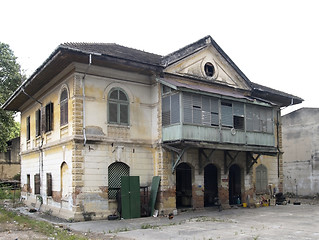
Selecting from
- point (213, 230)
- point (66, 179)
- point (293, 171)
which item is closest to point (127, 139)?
point (66, 179)

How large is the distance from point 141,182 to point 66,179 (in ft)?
A: 11.1

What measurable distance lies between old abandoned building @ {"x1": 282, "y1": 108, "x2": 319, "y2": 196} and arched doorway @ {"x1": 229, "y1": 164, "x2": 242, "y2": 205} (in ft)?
30.0

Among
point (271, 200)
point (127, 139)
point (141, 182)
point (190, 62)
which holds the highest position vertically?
point (190, 62)

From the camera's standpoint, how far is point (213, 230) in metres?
12.2

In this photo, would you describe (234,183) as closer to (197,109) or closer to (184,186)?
(184,186)

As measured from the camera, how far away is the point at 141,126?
1711 cm

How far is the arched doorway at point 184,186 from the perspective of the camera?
18578mm

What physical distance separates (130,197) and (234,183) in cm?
743

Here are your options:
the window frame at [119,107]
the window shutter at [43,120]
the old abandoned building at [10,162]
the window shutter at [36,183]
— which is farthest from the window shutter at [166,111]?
the old abandoned building at [10,162]

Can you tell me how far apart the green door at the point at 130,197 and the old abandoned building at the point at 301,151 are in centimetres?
1620

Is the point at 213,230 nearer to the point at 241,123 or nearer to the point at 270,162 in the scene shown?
the point at 241,123

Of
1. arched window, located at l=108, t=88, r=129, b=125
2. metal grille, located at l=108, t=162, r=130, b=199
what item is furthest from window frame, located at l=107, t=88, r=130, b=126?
metal grille, located at l=108, t=162, r=130, b=199

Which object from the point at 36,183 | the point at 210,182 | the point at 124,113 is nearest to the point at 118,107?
the point at 124,113

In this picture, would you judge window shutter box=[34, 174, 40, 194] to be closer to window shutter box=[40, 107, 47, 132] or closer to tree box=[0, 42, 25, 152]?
Result: window shutter box=[40, 107, 47, 132]
